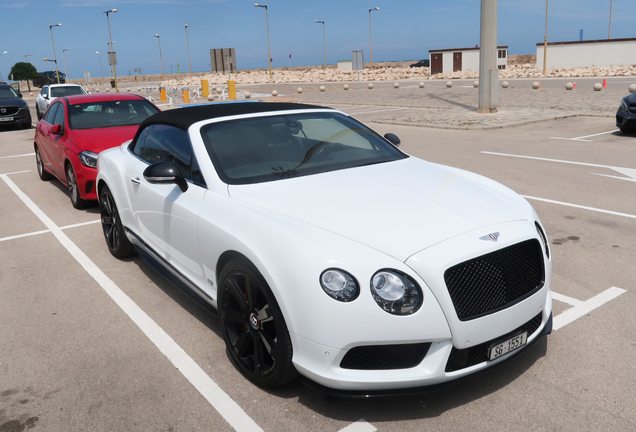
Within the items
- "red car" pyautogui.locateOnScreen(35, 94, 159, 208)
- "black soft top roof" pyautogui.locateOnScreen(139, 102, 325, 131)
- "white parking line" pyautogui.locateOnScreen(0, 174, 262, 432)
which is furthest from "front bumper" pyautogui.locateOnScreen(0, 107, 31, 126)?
"black soft top roof" pyautogui.locateOnScreen(139, 102, 325, 131)

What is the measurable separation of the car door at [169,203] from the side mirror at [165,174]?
9 cm

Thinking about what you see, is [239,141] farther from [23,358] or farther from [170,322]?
[23,358]

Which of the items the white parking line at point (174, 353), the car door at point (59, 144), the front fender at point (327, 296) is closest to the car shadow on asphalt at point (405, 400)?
the white parking line at point (174, 353)

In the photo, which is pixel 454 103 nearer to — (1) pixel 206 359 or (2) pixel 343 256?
(1) pixel 206 359

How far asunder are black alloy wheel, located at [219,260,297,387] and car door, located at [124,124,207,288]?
0.47 m

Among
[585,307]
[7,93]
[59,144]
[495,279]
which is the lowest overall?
[585,307]

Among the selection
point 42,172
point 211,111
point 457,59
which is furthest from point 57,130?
point 457,59

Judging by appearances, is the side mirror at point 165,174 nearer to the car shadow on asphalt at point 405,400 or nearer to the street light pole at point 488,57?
the car shadow on asphalt at point 405,400

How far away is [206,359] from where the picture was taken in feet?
12.3

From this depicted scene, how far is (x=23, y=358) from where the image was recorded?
152 inches

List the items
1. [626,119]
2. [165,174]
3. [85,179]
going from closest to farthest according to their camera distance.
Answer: [165,174], [85,179], [626,119]

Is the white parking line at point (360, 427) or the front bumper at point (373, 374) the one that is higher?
the front bumper at point (373, 374)

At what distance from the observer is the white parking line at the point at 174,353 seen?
3118 millimetres

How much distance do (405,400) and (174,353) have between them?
161cm
